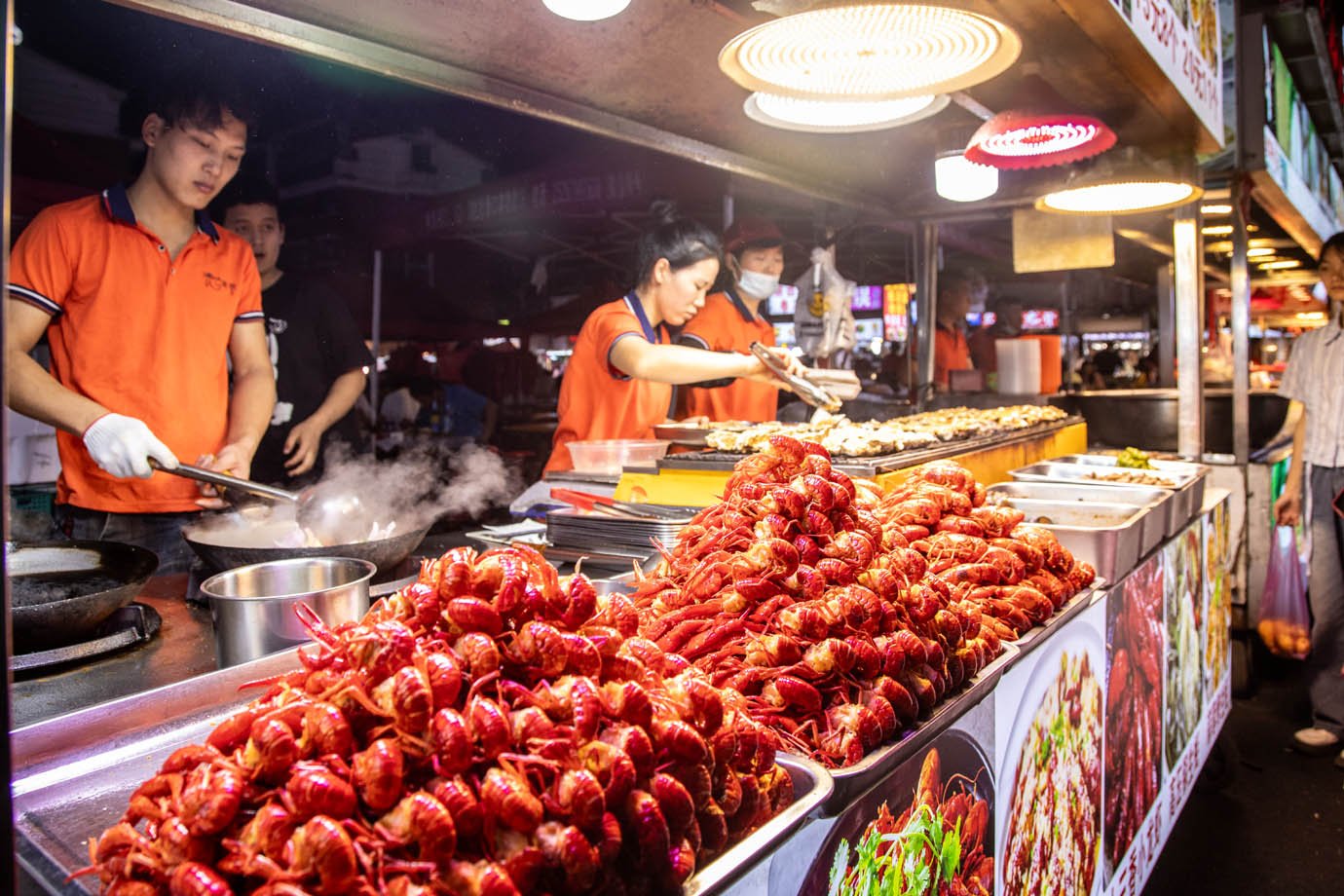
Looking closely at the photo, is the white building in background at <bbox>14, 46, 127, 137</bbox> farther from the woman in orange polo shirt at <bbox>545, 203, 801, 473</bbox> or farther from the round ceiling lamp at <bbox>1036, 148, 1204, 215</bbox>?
the round ceiling lamp at <bbox>1036, 148, 1204, 215</bbox>

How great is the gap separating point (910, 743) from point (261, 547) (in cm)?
163

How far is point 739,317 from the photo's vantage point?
226 inches

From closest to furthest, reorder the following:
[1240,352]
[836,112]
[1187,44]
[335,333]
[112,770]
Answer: [112,770]
[836,112]
[1187,44]
[335,333]
[1240,352]

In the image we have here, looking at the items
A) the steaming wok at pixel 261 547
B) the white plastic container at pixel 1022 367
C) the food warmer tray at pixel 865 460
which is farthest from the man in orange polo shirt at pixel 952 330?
the steaming wok at pixel 261 547

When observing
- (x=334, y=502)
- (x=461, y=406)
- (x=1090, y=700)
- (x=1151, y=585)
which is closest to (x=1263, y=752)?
(x=1151, y=585)

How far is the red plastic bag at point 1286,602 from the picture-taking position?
518 centimetres

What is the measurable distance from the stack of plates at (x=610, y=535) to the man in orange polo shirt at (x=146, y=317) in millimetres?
1408

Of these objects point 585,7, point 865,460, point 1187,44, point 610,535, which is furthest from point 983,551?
point 1187,44

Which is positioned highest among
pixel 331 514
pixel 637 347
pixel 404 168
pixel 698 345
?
pixel 404 168

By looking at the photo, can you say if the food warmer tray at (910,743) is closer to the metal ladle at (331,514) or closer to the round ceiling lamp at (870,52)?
the round ceiling lamp at (870,52)

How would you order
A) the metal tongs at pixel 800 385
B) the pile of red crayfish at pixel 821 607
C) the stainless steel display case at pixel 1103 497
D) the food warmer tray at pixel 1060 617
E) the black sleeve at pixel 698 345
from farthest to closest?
the black sleeve at pixel 698 345, the metal tongs at pixel 800 385, the stainless steel display case at pixel 1103 497, the food warmer tray at pixel 1060 617, the pile of red crayfish at pixel 821 607

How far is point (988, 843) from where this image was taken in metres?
1.69

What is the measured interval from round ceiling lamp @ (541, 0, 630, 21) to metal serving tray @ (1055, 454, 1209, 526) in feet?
8.71

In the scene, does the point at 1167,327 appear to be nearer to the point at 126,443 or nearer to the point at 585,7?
the point at 585,7
